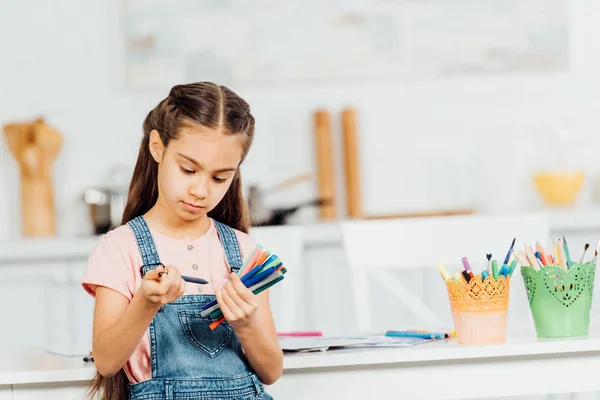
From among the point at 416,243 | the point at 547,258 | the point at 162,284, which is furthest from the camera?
the point at 416,243

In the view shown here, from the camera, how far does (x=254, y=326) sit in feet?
3.86

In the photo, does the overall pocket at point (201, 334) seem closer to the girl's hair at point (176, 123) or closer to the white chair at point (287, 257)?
the girl's hair at point (176, 123)

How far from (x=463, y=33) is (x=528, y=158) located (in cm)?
51

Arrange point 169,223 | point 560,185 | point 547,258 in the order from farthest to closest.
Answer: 1. point 560,185
2. point 547,258
3. point 169,223

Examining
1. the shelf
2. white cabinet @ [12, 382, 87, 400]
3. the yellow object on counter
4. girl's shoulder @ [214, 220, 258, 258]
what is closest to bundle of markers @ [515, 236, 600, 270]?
girl's shoulder @ [214, 220, 258, 258]

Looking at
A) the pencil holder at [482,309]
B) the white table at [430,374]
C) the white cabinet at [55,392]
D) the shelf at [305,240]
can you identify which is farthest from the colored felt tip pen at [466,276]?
the shelf at [305,240]

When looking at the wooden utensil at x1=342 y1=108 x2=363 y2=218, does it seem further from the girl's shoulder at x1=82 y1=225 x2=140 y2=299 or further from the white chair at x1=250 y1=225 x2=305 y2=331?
the girl's shoulder at x1=82 y1=225 x2=140 y2=299

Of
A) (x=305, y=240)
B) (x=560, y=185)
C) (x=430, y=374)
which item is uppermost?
(x=560, y=185)

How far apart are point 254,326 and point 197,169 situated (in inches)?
8.4

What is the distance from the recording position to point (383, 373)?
1264 millimetres

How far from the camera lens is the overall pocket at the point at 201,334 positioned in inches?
47.5

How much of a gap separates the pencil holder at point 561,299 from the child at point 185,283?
1.32ft

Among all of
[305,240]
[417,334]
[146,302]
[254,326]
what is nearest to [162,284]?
[146,302]

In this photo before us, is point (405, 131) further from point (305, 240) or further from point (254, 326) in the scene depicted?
point (254, 326)
